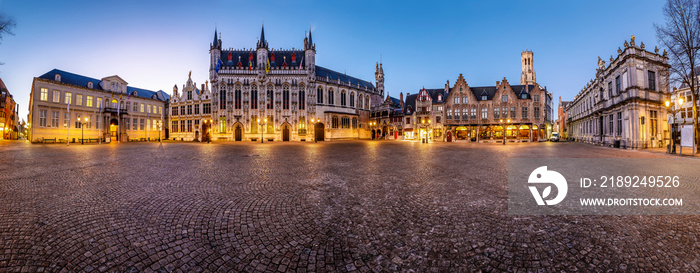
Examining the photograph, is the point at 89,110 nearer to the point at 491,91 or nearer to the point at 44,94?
the point at 44,94

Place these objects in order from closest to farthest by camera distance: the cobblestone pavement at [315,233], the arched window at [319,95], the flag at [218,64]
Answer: the cobblestone pavement at [315,233] < the flag at [218,64] < the arched window at [319,95]

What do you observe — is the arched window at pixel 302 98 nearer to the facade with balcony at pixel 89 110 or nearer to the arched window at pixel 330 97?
the arched window at pixel 330 97

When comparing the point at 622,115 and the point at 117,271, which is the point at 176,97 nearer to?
the point at 117,271

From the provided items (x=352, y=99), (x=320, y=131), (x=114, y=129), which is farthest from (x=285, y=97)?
(x=114, y=129)

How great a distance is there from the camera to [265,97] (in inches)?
Answer: 1770

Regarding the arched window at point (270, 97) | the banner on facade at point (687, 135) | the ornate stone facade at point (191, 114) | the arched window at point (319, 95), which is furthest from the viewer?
the arched window at point (319, 95)

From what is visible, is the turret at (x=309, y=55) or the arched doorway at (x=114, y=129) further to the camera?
the turret at (x=309, y=55)

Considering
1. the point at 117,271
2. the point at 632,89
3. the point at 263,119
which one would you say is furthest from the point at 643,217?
the point at 263,119

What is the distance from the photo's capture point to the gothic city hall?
44.5 meters

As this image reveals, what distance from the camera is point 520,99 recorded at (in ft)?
141

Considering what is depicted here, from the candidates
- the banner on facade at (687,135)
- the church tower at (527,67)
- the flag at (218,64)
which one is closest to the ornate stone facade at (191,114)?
the flag at (218,64)

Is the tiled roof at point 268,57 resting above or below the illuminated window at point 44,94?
above

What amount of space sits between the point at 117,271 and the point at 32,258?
1297mm

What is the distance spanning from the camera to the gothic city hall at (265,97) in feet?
146
